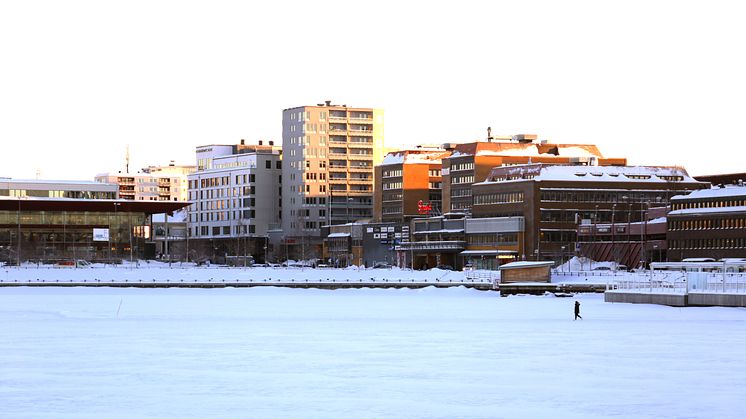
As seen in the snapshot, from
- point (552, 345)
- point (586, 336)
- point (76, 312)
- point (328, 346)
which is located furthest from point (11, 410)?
point (76, 312)

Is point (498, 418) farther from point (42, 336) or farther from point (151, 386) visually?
point (42, 336)

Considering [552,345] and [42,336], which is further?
[42,336]

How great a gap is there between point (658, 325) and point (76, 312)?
38629 mm

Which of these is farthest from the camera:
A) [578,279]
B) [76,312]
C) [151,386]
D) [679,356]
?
[578,279]

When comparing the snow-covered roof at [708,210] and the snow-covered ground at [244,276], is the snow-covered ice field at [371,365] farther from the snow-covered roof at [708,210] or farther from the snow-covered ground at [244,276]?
the snow-covered roof at [708,210]

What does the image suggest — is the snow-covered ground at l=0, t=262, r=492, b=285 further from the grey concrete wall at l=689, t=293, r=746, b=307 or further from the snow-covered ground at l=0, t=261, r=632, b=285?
the grey concrete wall at l=689, t=293, r=746, b=307

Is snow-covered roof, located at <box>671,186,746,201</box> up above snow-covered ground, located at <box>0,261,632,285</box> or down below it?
above

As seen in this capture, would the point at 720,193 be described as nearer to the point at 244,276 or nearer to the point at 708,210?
the point at 708,210

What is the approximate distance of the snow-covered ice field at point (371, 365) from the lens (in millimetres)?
39562

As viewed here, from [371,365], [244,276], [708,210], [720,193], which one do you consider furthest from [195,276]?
[371,365]

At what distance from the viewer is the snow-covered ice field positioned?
39.6 m

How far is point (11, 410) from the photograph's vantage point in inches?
1515

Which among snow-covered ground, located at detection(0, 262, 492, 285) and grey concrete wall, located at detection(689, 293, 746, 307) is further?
snow-covered ground, located at detection(0, 262, 492, 285)

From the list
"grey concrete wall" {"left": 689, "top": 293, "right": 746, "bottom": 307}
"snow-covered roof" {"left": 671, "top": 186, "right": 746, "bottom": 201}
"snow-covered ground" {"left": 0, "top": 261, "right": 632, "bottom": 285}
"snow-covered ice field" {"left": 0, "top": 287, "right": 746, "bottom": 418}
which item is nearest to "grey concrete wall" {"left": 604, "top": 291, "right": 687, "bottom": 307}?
"grey concrete wall" {"left": 689, "top": 293, "right": 746, "bottom": 307}
